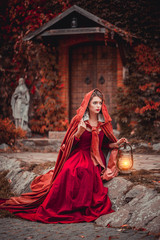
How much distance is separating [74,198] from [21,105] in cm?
593

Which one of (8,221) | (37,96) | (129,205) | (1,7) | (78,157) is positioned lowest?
(8,221)

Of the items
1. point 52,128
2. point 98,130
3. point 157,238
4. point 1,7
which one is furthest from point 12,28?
point 157,238

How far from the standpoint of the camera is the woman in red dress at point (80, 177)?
3262mm

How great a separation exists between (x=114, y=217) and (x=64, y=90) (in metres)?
6.51

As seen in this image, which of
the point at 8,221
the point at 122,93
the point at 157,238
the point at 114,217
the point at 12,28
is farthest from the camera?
the point at 12,28

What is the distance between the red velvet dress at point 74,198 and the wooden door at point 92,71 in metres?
5.47

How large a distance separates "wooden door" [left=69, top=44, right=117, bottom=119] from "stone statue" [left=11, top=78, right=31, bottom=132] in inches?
58.9

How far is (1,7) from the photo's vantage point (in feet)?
34.2

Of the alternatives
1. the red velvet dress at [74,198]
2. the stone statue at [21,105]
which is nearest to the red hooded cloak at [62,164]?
the red velvet dress at [74,198]

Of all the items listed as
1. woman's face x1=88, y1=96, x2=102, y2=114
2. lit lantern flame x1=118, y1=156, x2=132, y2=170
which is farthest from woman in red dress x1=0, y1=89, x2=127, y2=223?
lit lantern flame x1=118, y1=156, x2=132, y2=170

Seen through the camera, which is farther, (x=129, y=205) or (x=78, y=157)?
(x=78, y=157)

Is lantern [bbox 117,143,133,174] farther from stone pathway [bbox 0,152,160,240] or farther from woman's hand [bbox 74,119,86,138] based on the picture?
woman's hand [bbox 74,119,86,138]

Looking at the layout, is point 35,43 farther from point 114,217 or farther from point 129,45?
point 114,217

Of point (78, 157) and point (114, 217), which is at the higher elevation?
point (78, 157)
